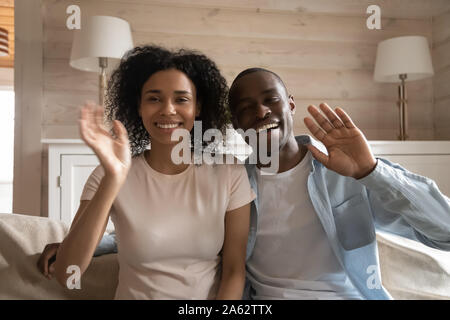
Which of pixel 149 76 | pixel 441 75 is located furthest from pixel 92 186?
pixel 441 75

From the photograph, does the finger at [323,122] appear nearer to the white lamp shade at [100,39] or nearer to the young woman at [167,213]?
the young woman at [167,213]

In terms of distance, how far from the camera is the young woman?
2.88 feet

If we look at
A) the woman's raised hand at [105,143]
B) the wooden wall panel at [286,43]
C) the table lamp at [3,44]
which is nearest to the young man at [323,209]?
the woman's raised hand at [105,143]

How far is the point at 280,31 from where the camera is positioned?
2652mm

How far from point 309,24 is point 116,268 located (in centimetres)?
210

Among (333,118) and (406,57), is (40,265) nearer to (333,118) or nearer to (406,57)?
(333,118)

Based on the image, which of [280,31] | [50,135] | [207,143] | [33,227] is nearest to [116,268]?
[33,227]

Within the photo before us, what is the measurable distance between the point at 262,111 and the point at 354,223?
0.33 metres

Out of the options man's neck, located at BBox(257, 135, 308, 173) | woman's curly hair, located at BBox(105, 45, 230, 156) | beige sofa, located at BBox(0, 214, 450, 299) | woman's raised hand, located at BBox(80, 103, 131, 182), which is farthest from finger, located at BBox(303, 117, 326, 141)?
beige sofa, located at BBox(0, 214, 450, 299)

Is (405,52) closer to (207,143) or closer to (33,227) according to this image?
(207,143)

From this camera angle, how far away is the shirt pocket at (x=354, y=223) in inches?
38.2

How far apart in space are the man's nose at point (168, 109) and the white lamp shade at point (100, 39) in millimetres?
1267

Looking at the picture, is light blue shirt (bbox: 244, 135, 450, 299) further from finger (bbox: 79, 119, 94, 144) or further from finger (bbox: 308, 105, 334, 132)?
finger (bbox: 79, 119, 94, 144)
